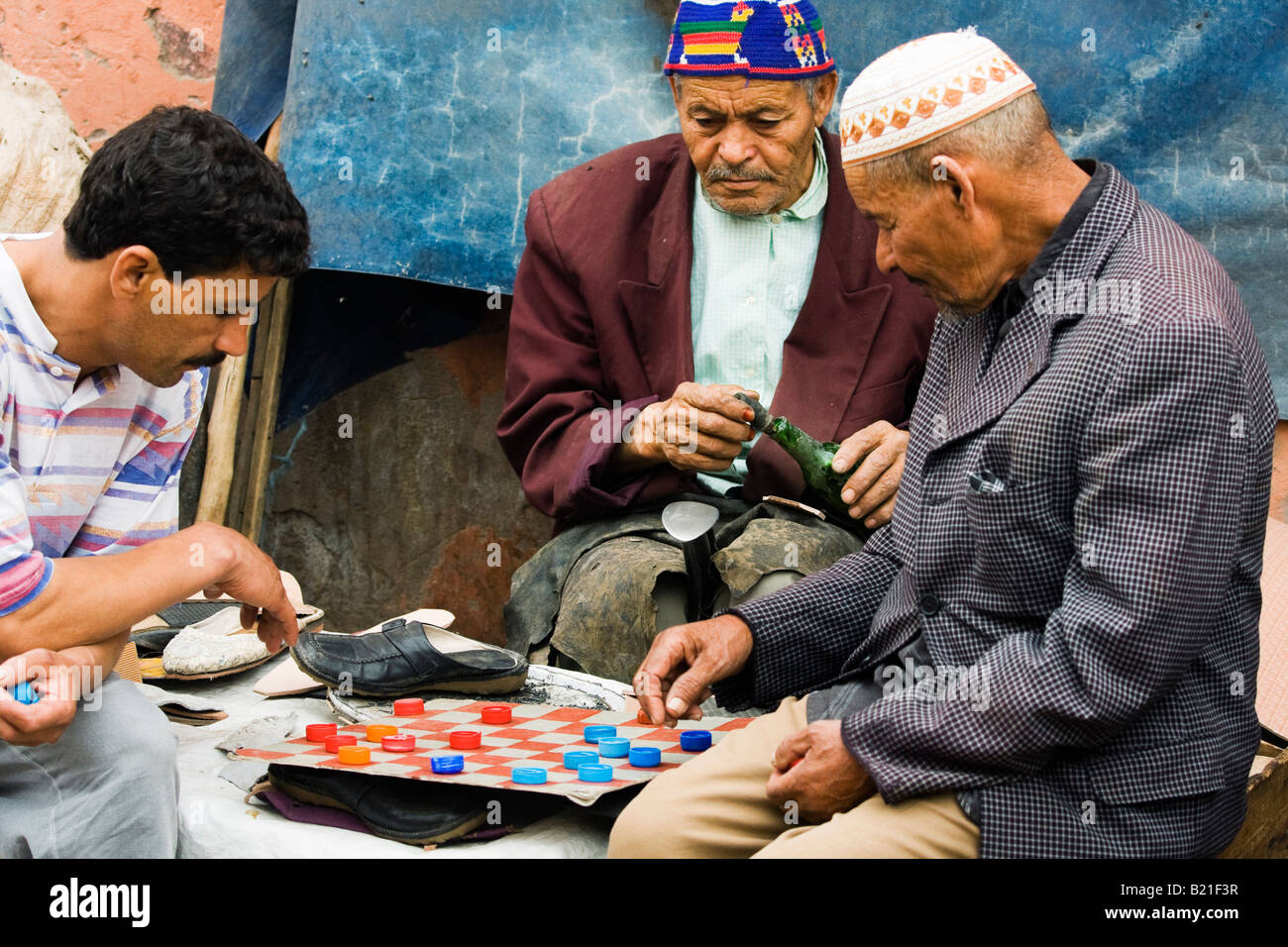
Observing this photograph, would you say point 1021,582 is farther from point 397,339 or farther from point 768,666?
point 397,339

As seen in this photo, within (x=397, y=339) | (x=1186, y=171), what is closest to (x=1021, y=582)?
(x=1186, y=171)

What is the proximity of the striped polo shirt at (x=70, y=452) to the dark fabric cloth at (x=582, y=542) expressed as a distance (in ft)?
3.22

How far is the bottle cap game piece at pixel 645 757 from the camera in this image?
255 centimetres

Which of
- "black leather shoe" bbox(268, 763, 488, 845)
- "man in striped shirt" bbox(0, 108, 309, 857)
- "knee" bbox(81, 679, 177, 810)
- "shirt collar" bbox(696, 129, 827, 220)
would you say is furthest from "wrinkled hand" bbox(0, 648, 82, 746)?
"shirt collar" bbox(696, 129, 827, 220)

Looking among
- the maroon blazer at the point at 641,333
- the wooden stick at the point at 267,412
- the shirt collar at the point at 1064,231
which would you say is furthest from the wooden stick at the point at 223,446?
the shirt collar at the point at 1064,231

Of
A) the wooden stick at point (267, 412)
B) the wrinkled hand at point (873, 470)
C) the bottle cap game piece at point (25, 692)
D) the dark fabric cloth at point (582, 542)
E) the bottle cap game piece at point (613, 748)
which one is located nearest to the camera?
the bottle cap game piece at point (25, 692)

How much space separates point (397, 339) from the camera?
4711mm

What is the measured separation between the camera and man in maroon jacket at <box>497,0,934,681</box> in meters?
3.21

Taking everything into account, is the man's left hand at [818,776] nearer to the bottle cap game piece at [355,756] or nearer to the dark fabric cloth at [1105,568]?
the dark fabric cloth at [1105,568]

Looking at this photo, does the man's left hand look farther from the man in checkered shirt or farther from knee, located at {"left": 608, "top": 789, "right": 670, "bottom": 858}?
knee, located at {"left": 608, "top": 789, "right": 670, "bottom": 858}

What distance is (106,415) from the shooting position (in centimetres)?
258

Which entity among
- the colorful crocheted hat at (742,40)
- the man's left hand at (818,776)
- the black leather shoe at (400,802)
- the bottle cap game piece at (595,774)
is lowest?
the black leather shoe at (400,802)

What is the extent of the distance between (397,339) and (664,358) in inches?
58.1

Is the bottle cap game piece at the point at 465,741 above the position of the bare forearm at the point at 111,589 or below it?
below
